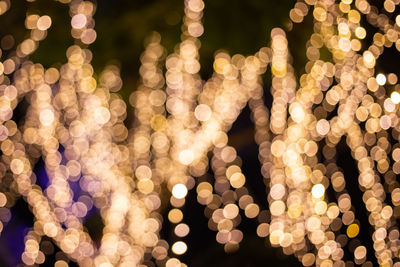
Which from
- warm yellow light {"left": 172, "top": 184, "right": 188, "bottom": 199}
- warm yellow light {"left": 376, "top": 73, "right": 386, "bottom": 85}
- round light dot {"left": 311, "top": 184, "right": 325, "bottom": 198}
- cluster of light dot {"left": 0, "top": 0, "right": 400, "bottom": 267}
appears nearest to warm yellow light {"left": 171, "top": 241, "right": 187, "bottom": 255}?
cluster of light dot {"left": 0, "top": 0, "right": 400, "bottom": 267}

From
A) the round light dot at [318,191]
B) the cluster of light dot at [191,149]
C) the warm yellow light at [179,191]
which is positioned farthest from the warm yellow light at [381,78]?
the warm yellow light at [179,191]

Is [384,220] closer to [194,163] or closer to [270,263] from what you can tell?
[270,263]

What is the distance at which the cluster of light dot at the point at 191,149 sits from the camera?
3.72 feet

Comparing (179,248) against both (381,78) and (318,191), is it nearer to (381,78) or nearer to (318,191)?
(318,191)

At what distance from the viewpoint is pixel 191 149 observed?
5.06 feet

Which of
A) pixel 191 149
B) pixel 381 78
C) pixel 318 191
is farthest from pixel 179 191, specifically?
pixel 381 78

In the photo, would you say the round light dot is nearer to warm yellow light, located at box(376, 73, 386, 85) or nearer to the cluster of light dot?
the cluster of light dot

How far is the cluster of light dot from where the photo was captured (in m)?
1.13

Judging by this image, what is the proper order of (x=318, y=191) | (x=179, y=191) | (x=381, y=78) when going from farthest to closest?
(x=179, y=191)
(x=318, y=191)
(x=381, y=78)

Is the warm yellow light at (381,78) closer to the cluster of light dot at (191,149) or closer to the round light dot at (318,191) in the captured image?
the cluster of light dot at (191,149)

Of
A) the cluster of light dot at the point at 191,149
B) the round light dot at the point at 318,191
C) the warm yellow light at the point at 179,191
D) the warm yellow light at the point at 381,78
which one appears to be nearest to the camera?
the warm yellow light at the point at 381,78

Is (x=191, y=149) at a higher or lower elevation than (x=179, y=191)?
higher

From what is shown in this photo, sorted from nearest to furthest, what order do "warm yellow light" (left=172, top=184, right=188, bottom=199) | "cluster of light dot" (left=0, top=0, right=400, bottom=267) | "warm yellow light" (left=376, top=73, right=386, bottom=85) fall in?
"warm yellow light" (left=376, top=73, right=386, bottom=85) → "cluster of light dot" (left=0, top=0, right=400, bottom=267) → "warm yellow light" (left=172, top=184, right=188, bottom=199)

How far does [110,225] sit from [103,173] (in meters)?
0.21
